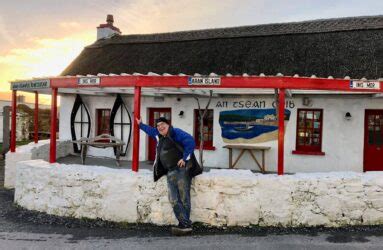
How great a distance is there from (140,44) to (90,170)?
8562mm

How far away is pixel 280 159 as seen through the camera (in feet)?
20.6

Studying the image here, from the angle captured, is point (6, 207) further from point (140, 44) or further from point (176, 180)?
point (140, 44)

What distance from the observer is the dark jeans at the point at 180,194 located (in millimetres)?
5719

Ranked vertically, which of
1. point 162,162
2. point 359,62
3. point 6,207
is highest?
point 359,62

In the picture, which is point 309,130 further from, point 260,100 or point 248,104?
point 248,104

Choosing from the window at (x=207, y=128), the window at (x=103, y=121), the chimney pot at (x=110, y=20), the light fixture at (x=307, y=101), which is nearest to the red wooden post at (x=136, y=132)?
the window at (x=207, y=128)

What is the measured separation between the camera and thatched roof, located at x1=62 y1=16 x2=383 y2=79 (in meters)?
10.1

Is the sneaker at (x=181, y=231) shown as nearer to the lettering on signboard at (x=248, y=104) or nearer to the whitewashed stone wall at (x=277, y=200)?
the whitewashed stone wall at (x=277, y=200)

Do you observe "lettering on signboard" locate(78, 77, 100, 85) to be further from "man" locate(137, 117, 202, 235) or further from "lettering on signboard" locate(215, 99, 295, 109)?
"lettering on signboard" locate(215, 99, 295, 109)

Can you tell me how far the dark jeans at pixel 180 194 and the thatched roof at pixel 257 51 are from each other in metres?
5.75

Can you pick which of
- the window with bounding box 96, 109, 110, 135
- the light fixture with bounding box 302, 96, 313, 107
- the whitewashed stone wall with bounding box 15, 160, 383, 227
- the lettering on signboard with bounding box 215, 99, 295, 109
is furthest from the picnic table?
the light fixture with bounding box 302, 96, 313, 107

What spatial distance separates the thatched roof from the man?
218 inches

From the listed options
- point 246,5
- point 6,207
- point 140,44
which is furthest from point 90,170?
point 246,5

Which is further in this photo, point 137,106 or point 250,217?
point 137,106
